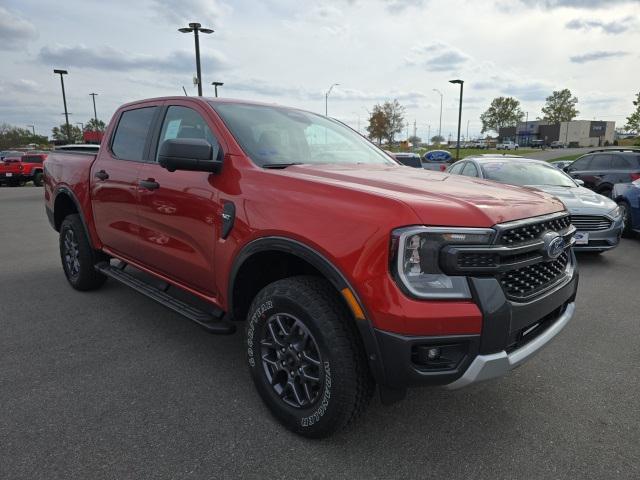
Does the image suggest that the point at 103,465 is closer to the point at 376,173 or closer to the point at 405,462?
the point at 405,462

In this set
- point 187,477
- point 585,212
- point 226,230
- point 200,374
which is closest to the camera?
point 187,477

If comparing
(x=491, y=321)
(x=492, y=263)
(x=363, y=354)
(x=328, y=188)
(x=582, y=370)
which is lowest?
(x=582, y=370)

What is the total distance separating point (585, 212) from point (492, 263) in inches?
205

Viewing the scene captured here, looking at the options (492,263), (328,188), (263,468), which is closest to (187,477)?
(263,468)

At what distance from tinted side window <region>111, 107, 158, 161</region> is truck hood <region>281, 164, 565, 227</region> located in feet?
5.45

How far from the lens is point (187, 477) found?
2188 millimetres

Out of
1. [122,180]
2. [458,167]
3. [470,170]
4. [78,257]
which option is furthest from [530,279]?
[458,167]

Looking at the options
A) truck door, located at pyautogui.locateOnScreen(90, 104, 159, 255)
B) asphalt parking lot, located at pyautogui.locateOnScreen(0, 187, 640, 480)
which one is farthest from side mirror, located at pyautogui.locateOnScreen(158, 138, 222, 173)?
asphalt parking lot, located at pyautogui.locateOnScreen(0, 187, 640, 480)

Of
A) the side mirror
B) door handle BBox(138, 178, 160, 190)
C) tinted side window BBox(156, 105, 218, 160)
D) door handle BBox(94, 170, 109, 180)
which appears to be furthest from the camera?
door handle BBox(94, 170, 109, 180)

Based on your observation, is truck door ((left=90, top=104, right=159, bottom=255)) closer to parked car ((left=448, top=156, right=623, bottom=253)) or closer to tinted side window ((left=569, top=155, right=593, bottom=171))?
parked car ((left=448, top=156, right=623, bottom=253))

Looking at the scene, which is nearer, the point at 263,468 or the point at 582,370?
the point at 263,468

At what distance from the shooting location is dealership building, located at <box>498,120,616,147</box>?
97000 mm

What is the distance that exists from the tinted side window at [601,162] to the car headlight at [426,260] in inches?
427

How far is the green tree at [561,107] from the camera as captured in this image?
3819 inches
